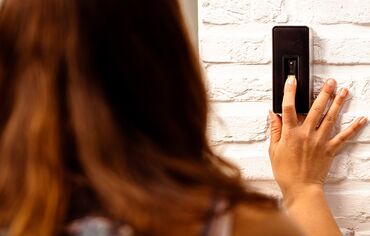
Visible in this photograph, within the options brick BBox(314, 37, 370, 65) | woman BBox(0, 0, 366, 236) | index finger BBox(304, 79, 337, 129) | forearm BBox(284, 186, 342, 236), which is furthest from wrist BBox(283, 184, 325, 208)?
woman BBox(0, 0, 366, 236)

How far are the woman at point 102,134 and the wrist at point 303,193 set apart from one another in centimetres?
43

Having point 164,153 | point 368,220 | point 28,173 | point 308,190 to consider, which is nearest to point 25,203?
point 28,173

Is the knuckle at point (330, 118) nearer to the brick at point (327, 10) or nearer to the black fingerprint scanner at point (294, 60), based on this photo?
the black fingerprint scanner at point (294, 60)

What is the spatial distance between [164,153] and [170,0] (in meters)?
0.17

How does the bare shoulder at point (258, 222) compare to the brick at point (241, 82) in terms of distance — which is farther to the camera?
the brick at point (241, 82)

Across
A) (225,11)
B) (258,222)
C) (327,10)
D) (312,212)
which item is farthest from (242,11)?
(258,222)

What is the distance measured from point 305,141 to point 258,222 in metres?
0.47

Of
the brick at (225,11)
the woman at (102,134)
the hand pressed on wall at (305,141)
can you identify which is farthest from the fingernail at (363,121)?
the woman at (102,134)

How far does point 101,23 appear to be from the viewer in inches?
28.5

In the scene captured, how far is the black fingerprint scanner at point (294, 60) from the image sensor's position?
1.18 meters

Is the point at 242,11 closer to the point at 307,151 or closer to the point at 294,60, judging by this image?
the point at 294,60

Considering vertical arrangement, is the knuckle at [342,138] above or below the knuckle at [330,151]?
above

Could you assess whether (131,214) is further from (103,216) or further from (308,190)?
(308,190)

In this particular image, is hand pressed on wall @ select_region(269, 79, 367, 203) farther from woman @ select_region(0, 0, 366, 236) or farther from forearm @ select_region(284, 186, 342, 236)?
woman @ select_region(0, 0, 366, 236)
